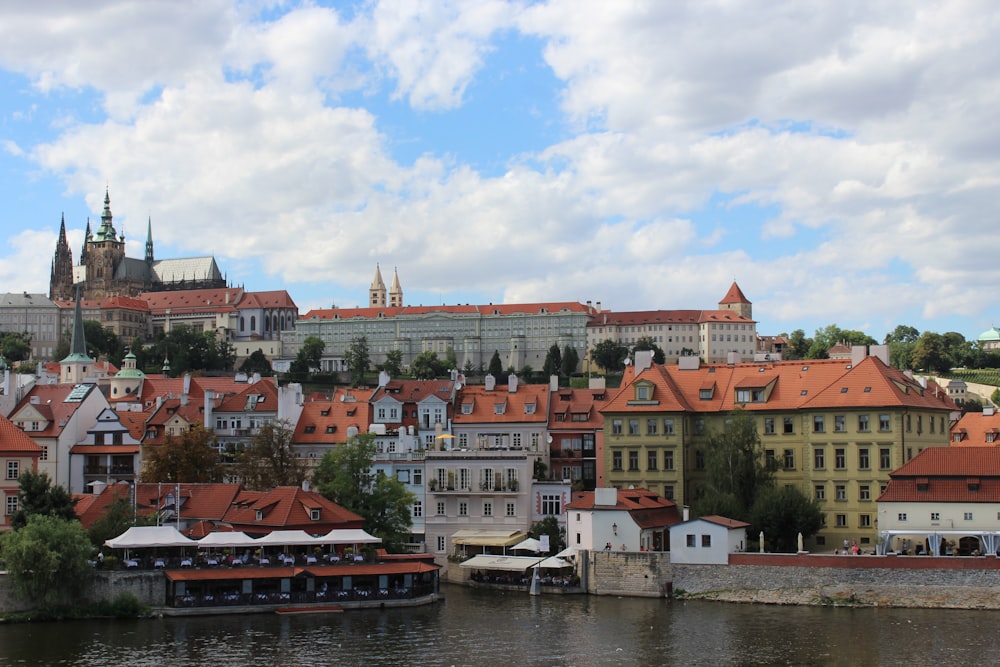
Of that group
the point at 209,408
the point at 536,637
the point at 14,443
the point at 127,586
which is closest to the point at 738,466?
the point at 536,637

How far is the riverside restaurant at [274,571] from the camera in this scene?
55.1m

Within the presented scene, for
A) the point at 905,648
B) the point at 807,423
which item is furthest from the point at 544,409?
the point at 905,648

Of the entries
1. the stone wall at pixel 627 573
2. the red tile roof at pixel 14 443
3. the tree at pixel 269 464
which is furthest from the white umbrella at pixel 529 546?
the red tile roof at pixel 14 443

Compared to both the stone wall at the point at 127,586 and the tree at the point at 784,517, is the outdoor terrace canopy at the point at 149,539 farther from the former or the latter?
the tree at the point at 784,517

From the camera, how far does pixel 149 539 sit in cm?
5553

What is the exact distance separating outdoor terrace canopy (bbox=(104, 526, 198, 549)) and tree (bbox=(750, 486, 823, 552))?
25.6m

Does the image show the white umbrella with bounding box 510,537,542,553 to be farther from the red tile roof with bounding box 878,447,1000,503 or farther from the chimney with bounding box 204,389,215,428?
the chimney with bounding box 204,389,215,428

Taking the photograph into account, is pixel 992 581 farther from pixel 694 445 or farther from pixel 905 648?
pixel 694 445

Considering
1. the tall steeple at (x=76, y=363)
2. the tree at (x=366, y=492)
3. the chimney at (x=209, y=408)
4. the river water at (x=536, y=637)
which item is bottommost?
the river water at (x=536, y=637)

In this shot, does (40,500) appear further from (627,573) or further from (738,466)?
(738,466)

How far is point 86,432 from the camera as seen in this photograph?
81.0m

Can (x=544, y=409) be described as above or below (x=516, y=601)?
above

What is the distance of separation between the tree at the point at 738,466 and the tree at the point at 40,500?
29904mm

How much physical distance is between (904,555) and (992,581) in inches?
155
